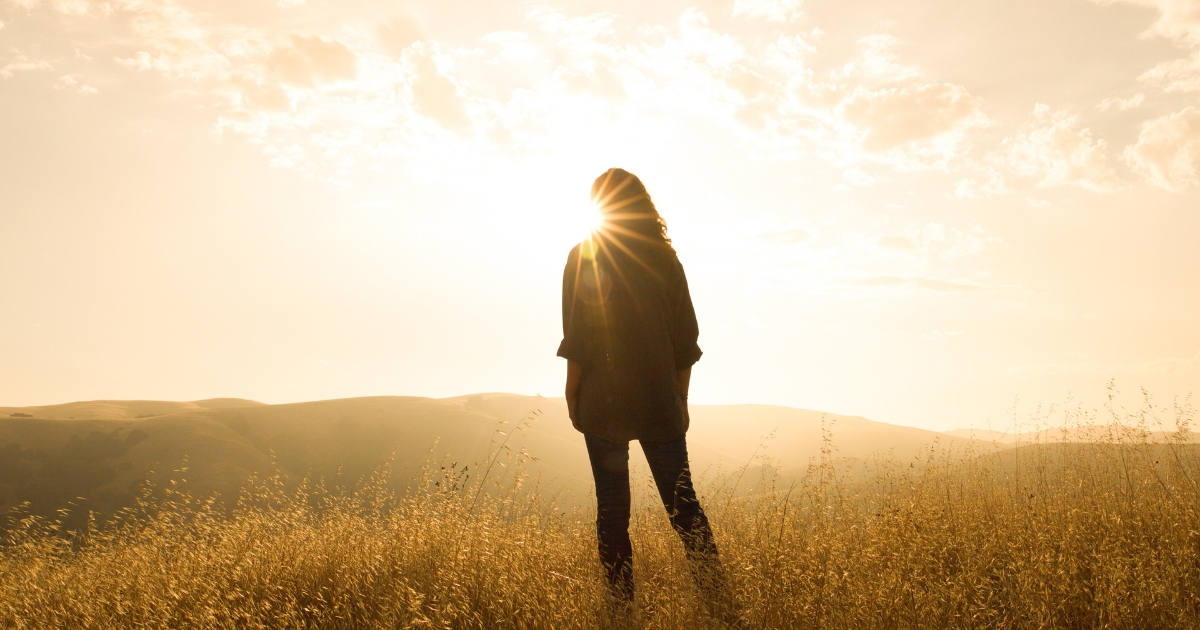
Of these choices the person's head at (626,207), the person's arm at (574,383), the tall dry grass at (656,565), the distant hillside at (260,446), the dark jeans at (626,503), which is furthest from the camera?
the distant hillside at (260,446)

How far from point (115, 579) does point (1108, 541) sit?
17.7 ft

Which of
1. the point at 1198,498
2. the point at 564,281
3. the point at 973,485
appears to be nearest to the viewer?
the point at 564,281

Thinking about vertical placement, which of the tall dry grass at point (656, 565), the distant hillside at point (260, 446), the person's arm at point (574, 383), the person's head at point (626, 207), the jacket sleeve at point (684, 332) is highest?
the person's head at point (626, 207)

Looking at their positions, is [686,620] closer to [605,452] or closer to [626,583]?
[626,583]

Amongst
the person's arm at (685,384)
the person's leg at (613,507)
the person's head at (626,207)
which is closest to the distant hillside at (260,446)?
the person's arm at (685,384)

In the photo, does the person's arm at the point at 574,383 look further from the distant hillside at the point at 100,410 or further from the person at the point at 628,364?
the distant hillside at the point at 100,410

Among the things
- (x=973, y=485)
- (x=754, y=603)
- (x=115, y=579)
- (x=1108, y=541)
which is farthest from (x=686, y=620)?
(x=973, y=485)

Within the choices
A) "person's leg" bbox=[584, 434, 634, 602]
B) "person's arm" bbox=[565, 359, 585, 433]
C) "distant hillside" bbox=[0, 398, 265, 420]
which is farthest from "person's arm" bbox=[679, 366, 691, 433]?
"distant hillside" bbox=[0, 398, 265, 420]

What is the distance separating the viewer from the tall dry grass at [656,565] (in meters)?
2.50

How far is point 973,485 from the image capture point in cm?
511

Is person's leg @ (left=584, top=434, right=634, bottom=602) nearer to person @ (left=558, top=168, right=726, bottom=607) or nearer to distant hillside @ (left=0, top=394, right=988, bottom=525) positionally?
Result: person @ (left=558, top=168, right=726, bottom=607)

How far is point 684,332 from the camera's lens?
330 cm

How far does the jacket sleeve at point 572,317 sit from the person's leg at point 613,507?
446 mm

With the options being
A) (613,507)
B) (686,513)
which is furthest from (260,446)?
(686,513)
